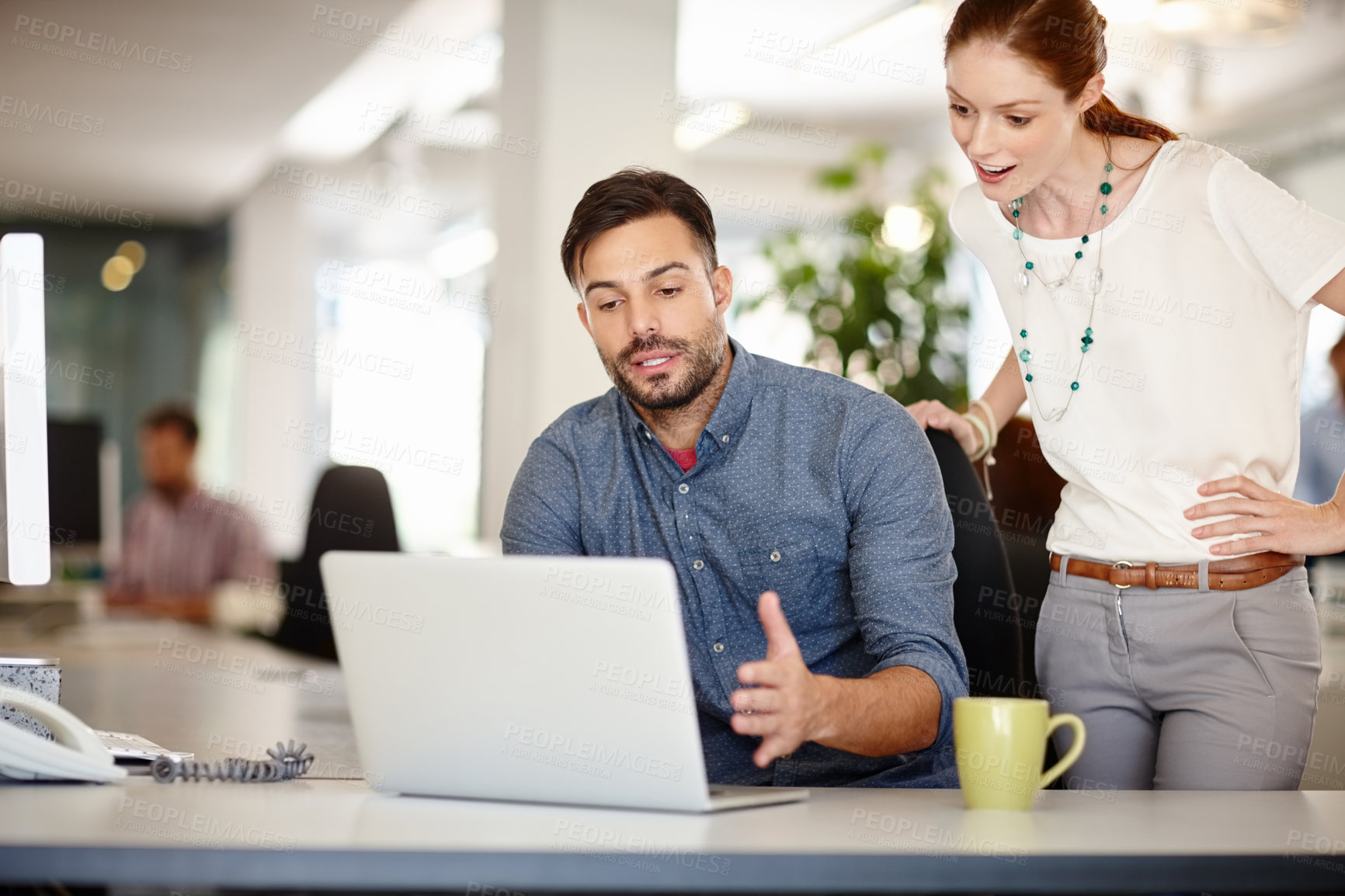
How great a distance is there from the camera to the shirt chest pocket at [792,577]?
174 centimetres

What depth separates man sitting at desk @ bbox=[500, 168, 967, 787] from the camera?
1661mm

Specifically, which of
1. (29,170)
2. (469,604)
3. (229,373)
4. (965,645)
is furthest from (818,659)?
(229,373)

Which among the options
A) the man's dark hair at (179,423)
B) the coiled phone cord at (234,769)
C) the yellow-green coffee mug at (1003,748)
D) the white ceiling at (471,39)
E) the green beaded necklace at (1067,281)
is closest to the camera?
the yellow-green coffee mug at (1003,748)

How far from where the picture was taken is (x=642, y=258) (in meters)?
1.81

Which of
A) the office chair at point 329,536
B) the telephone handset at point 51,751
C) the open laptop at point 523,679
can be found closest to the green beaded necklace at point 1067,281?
the open laptop at point 523,679

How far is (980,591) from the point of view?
1.88 m

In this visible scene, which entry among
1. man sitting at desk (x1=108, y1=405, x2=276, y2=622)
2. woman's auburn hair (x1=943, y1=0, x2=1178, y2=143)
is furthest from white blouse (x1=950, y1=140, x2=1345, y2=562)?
man sitting at desk (x1=108, y1=405, x2=276, y2=622)

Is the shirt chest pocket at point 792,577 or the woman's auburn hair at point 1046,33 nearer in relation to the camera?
the woman's auburn hair at point 1046,33

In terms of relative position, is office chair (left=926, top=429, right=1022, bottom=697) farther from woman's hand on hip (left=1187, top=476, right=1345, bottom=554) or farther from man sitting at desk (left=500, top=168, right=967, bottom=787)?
woman's hand on hip (left=1187, top=476, right=1345, bottom=554)

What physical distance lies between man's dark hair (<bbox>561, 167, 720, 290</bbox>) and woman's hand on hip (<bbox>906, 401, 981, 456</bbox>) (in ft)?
1.22

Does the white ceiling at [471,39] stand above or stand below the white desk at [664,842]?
above

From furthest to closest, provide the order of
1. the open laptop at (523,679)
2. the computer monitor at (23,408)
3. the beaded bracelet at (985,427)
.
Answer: the beaded bracelet at (985,427), the computer monitor at (23,408), the open laptop at (523,679)

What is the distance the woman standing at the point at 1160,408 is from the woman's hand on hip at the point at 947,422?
7.3 inches

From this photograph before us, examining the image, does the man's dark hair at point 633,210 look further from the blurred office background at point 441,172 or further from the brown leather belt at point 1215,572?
the blurred office background at point 441,172
